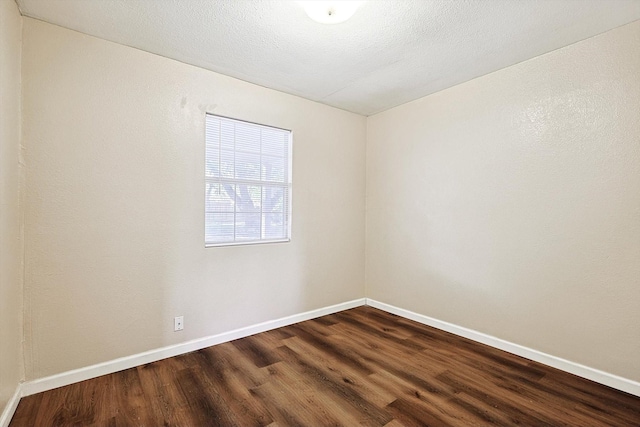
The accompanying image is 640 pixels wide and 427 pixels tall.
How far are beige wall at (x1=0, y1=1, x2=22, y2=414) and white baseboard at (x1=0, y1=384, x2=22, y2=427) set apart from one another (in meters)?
0.04

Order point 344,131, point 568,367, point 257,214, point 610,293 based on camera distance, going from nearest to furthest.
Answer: point 610,293 → point 568,367 → point 257,214 → point 344,131

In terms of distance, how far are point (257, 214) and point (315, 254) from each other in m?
A: 0.89

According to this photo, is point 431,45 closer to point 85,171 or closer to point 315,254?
point 315,254

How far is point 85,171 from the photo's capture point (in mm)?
2260

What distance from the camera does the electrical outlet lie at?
2648 mm

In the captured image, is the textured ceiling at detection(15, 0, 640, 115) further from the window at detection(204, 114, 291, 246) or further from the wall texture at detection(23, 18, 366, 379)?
the window at detection(204, 114, 291, 246)

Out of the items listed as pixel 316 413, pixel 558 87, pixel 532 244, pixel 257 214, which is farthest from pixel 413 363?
pixel 558 87

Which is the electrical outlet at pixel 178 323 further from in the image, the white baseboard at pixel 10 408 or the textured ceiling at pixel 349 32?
the textured ceiling at pixel 349 32

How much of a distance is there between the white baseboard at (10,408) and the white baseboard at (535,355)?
11.2ft

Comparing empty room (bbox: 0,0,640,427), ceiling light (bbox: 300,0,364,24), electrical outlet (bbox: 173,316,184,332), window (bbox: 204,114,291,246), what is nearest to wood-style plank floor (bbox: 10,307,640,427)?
empty room (bbox: 0,0,640,427)

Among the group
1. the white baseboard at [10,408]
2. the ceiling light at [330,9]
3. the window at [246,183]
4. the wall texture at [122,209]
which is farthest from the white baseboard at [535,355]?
the white baseboard at [10,408]

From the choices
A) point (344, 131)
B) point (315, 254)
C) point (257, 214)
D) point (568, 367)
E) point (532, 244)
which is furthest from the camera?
point (344, 131)

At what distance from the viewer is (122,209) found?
2.40 m

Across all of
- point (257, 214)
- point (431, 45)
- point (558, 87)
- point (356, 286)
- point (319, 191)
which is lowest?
point (356, 286)
